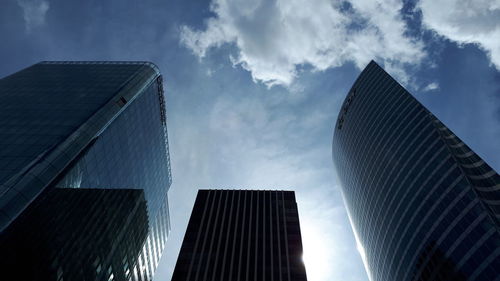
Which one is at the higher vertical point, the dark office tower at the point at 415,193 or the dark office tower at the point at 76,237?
the dark office tower at the point at 415,193

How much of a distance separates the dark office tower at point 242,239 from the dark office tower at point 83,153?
49.7 feet

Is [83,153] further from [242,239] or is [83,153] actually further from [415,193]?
[415,193]

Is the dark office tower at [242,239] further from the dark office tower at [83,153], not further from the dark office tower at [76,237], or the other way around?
the dark office tower at [76,237]

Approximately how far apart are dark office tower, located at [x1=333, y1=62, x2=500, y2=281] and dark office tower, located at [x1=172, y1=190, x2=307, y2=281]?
2750cm

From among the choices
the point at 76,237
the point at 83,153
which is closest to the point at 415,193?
the point at 83,153

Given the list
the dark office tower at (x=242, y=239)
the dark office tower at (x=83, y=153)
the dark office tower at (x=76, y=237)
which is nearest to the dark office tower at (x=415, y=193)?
the dark office tower at (x=242, y=239)

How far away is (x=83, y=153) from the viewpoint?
56750mm

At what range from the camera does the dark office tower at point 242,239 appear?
256 ft

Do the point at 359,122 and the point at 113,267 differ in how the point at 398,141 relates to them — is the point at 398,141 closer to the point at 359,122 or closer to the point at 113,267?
the point at 359,122

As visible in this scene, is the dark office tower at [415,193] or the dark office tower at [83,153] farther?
the dark office tower at [415,193]

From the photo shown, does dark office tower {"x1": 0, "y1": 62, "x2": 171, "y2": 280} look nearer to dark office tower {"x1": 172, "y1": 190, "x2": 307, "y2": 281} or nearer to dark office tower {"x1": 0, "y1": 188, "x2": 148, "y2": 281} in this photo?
dark office tower {"x1": 0, "y1": 188, "x2": 148, "y2": 281}

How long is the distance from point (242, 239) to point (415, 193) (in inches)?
1917

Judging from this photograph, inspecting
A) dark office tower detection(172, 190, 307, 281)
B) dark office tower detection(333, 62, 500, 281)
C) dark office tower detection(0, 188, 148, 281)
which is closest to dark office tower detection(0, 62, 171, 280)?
dark office tower detection(0, 188, 148, 281)

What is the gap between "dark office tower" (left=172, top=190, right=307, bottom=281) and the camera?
256ft
